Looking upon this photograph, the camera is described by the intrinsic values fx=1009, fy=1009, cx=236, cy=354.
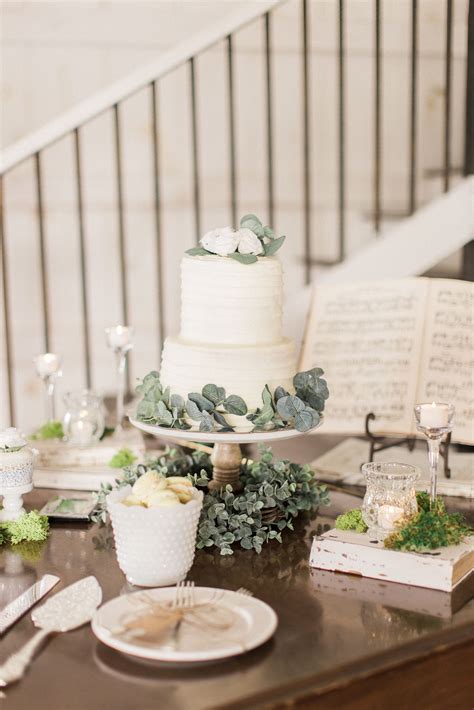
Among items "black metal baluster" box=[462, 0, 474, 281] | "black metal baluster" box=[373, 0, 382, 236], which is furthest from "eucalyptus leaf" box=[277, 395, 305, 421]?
"black metal baluster" box=[373, 0, 382, 236]

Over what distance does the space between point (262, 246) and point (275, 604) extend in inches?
24.3

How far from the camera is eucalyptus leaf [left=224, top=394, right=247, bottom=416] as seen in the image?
163 cm

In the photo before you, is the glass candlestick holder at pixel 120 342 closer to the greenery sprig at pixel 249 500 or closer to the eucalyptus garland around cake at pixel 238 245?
the greenery sprig at pixel 249 500

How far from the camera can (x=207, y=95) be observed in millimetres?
3979

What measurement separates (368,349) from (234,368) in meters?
0.71

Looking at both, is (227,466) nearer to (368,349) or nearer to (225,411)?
(225,411)

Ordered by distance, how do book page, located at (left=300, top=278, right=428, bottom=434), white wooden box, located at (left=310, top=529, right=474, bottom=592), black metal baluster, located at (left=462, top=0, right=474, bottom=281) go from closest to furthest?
white wooden box, located at (left=310, top=529, right=474, bottom=592), book page, located at (left=300, top=278, right=428, bottom=434), black metal baluster, located at (left=462, top=0, right=474, bottom=281)

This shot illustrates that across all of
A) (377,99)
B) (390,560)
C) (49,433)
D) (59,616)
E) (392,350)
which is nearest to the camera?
(59,616)

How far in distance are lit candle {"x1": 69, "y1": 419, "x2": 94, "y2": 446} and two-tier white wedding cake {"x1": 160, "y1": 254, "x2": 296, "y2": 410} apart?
373 millimetres

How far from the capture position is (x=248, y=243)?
1.69 meters

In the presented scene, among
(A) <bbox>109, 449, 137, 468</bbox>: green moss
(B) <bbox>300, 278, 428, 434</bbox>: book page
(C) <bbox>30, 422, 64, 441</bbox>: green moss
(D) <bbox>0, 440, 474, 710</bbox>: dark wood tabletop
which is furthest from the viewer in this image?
(B) <bbox>300, 278, 428, 434</bbox>: book page

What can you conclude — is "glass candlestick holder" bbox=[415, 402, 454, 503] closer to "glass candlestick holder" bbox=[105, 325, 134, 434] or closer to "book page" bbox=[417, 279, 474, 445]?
"book page" bbox=[417, 279, 474, 445]

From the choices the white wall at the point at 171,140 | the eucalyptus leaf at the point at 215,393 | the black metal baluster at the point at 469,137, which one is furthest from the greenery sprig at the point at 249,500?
the white wall at the point at 171,140

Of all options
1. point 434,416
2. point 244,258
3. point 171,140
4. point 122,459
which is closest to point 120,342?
point 122,459
